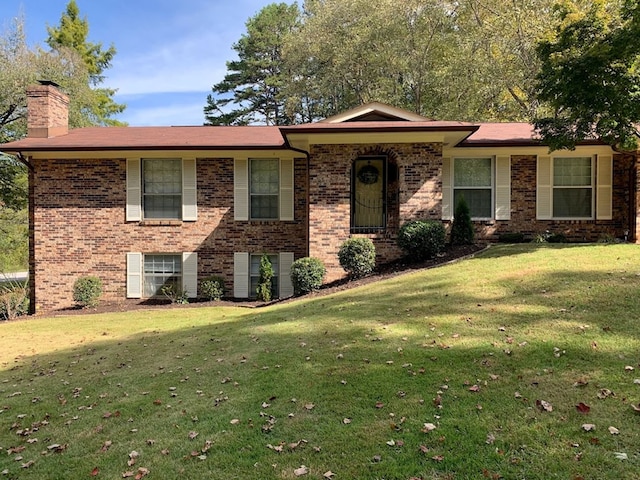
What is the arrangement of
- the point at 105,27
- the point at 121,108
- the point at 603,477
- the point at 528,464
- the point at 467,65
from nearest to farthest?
1. the point at 603,477
2. the point at 528,464
3. the point at 467,65
4. the point at 105,27
5. the point at 121,108

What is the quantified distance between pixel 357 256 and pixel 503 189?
15.6 feet

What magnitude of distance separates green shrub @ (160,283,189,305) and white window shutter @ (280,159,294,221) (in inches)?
137

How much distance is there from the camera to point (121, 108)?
117ft

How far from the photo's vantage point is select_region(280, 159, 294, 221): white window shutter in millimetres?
12945

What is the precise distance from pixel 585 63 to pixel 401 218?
197 inches

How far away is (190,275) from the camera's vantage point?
509 inches

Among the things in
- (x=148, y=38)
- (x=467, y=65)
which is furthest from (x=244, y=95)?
(x=467, y=65)

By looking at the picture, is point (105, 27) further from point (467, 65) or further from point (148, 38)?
point (467, 65)

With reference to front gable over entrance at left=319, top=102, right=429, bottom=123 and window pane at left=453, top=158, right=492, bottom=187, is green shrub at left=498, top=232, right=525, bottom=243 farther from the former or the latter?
front gable over entrance at left=319, top=102, right=429, bottom=123

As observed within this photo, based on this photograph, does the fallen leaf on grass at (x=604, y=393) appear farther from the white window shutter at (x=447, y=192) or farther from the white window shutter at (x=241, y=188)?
the white window shutter at (x=241, y=188)

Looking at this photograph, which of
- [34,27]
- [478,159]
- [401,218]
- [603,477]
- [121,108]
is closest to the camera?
[603,477]

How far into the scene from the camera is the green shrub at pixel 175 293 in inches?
497

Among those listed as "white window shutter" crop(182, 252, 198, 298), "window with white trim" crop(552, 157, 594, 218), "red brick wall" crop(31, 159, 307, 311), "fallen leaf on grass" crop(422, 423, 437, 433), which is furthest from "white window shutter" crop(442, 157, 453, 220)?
"fallen leaf on grass" crop(422, 423, 437, 433)

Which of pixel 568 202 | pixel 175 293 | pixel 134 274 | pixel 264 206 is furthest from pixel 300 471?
pixel 568 202
